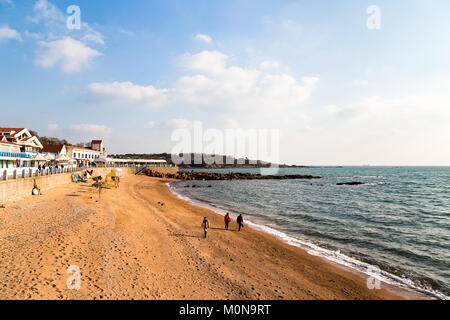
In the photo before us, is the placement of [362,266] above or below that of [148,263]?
below

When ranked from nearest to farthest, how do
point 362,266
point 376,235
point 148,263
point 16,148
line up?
point 148,263, point 362,266, point 376,235, point 16,148

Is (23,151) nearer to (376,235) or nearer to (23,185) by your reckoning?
(23,185)

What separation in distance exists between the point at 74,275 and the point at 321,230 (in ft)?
59.7

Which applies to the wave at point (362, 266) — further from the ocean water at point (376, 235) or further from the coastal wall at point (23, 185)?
the coastal wall at point (23, 185)

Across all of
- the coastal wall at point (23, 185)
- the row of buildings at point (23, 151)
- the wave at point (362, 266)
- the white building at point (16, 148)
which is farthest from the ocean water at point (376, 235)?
the white building at point (16, 148)

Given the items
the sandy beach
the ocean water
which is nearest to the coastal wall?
Result: the sandy beach

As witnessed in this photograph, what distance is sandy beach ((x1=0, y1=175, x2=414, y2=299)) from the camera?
8.25 metres

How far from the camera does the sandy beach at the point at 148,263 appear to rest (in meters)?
8.25

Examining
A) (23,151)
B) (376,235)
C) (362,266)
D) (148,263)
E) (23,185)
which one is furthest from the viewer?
(23,151)

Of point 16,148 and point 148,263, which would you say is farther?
point 16,148

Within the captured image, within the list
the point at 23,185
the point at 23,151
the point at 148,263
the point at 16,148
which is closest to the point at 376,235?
the point at 148,263

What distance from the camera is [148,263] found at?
1062cm

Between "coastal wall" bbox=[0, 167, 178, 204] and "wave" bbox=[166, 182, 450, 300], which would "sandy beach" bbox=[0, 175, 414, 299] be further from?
"coastal wall" bbox=[0, 167, 178, 204]
